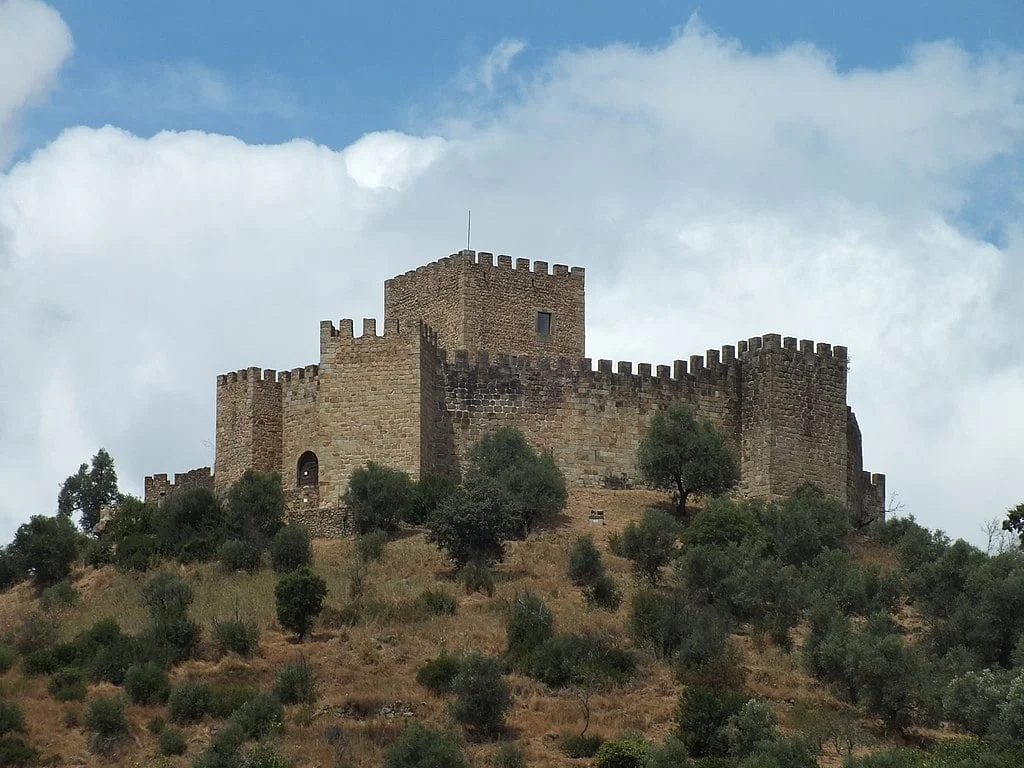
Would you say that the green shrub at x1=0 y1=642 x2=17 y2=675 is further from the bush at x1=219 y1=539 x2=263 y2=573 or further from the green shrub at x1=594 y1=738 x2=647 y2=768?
the green shrub at x1=594 y1=738 x2=647 y2=768

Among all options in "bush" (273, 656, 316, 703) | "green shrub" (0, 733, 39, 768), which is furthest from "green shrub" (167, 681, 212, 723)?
"green shrub" (0, 733, 39, 768)

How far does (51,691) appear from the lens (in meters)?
39.8

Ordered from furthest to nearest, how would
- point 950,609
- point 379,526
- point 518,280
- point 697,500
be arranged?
point 518,280
point 697,500
point 379,526
point 950,609

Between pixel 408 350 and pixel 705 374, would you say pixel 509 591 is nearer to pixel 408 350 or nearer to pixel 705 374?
pixel 408 350

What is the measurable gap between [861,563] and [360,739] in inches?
611

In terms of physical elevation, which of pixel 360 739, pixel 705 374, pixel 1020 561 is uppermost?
pixel 705 374

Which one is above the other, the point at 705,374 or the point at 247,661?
the point at 705,374

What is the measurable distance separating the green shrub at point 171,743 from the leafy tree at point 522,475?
35.4ft

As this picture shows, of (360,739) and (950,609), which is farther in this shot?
(950,609)

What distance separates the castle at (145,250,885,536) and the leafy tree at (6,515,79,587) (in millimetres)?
4461

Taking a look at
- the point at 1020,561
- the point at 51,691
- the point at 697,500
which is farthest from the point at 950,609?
the point at 51,691

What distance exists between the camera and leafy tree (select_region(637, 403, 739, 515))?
49562 millimetres

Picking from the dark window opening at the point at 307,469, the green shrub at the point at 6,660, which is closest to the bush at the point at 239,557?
the dark window opening at the point at 307,469

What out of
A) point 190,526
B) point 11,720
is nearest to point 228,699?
point 11,720
